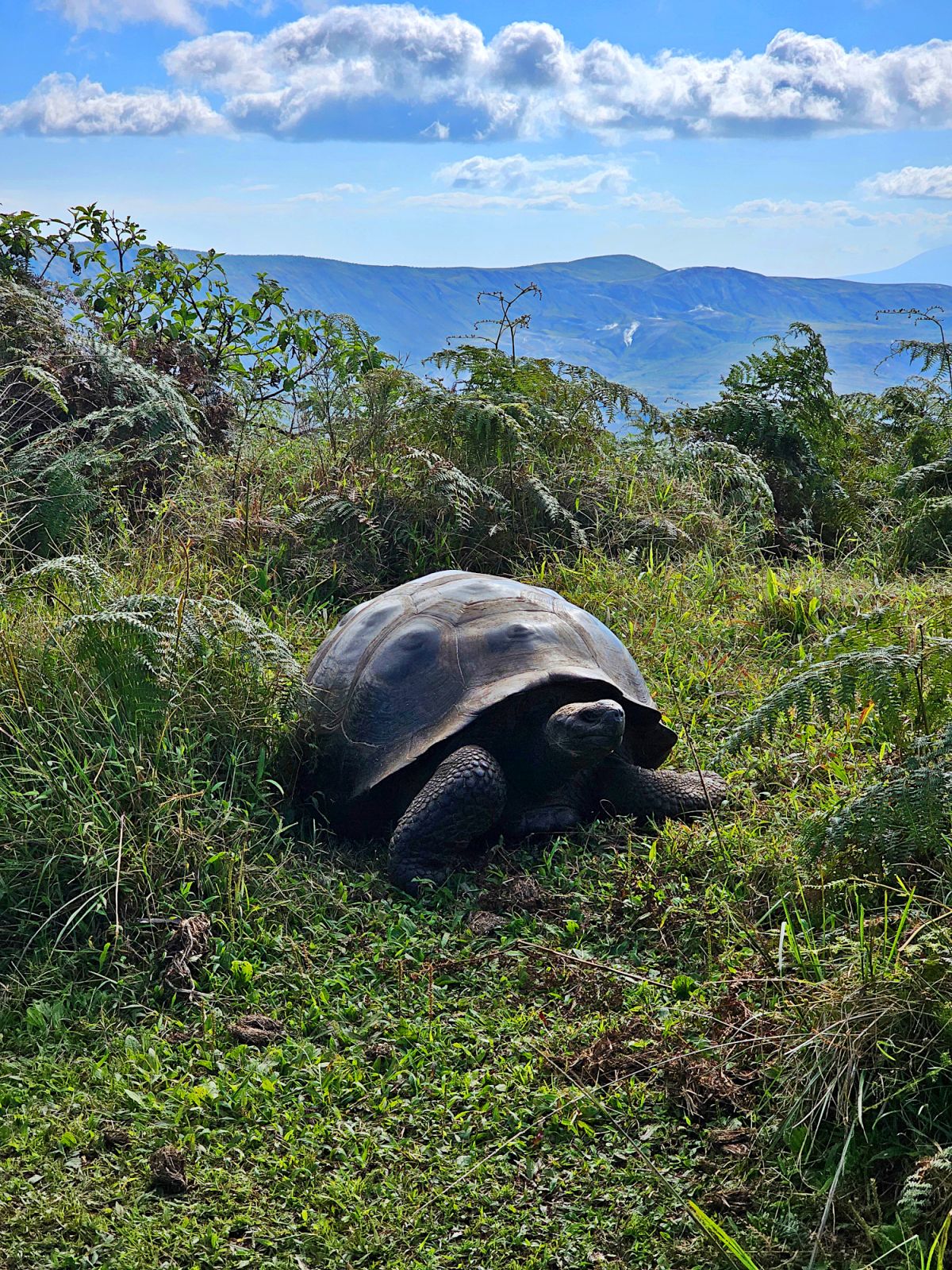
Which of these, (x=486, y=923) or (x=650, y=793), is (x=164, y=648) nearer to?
(x=486, y=923)

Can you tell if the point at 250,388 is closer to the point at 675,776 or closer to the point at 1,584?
the point at 1,584

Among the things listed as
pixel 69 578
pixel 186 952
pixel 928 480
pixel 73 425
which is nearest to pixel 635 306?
pixel 928 480

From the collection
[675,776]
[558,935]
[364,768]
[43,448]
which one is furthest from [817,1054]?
[43,448]

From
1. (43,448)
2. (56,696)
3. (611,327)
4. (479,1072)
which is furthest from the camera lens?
(611,327)

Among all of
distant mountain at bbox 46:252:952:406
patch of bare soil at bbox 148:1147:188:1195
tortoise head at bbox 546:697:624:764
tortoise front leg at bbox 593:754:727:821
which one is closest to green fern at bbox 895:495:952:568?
tortoise front leg at bbox 593:754:727:821

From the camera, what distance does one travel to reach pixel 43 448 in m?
6.32

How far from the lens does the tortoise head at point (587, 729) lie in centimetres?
379

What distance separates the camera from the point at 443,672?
412cm

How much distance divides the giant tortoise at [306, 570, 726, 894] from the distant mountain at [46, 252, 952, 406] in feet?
242

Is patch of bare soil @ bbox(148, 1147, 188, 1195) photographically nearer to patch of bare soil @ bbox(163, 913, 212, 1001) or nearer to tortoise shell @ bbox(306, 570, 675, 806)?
patch of bare soil @ bbox(163, 913, 212, 1001)

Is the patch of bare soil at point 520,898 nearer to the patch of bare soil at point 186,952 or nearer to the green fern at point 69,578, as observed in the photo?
the patch of bare soil at point 186,952

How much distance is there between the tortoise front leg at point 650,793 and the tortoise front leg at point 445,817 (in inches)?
19.4

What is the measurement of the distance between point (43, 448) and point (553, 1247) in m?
5.32

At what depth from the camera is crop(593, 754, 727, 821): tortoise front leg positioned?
4.14 m
